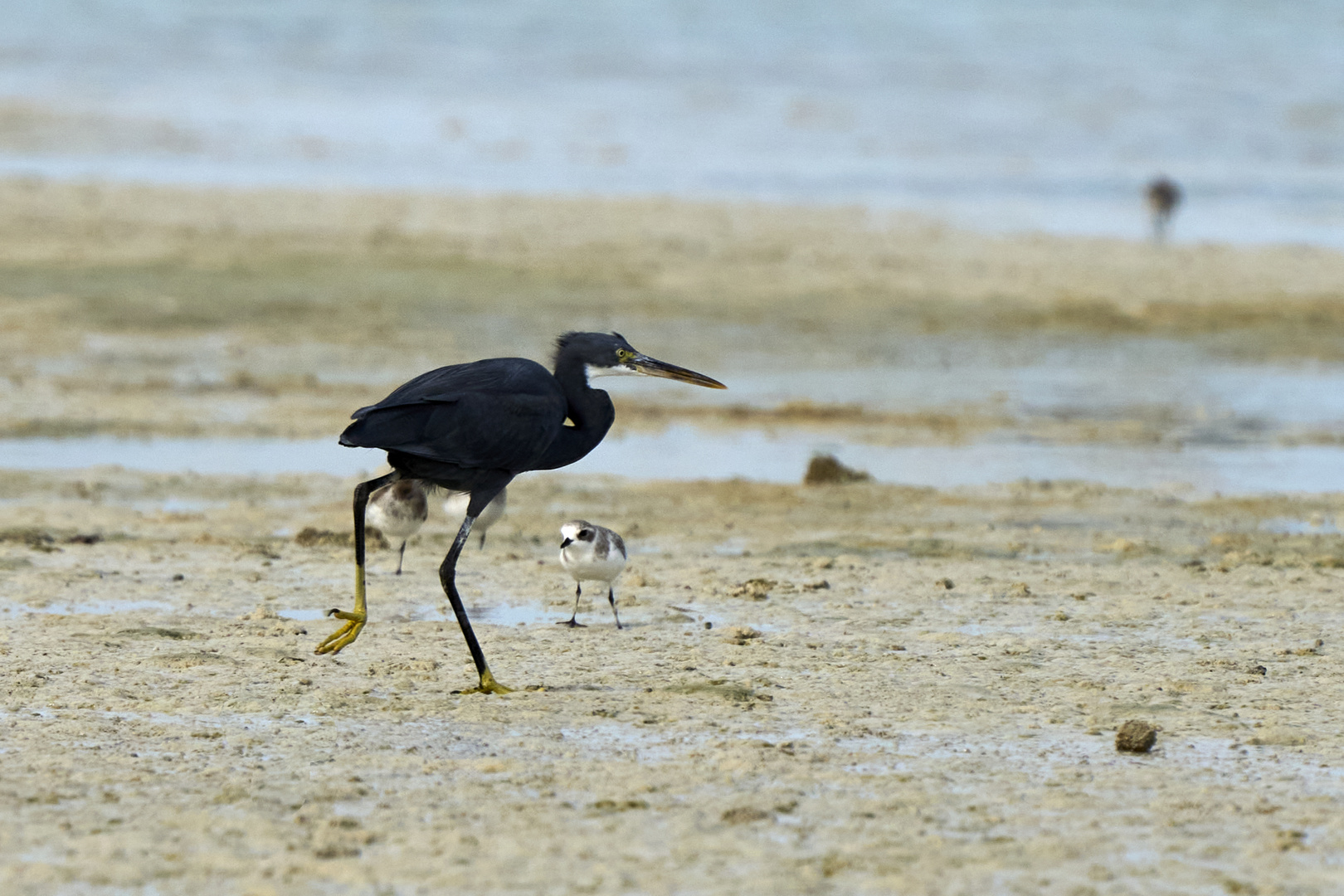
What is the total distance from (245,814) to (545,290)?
Result: 51.2 feet

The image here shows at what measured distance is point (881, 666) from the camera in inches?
297

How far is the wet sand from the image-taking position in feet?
17.4

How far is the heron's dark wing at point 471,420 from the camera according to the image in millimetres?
7152

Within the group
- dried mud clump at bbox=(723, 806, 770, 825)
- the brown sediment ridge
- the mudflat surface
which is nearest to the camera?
the mudflat surface

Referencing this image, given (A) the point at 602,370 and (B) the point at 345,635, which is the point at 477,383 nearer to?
(A) the point at 602,370

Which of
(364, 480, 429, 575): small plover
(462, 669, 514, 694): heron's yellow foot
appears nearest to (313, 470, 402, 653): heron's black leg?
(462, 669, 514, 694): heron's yellow foot

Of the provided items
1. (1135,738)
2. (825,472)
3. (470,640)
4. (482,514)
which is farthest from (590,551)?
(825,472)

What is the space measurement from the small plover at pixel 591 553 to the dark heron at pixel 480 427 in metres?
0.66

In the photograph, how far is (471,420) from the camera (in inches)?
283

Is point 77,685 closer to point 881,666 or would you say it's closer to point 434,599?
point 434,599

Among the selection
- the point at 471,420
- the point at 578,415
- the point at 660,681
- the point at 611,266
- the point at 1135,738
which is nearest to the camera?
the point at 1135,738

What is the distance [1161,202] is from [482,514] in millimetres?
18922

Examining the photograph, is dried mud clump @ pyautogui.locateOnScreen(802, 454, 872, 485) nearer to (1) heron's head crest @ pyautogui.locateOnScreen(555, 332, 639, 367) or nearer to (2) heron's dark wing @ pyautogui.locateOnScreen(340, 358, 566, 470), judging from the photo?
(1) heron's head crest @ pyautogui.locateOnScreen(555, 332, 639, 367)

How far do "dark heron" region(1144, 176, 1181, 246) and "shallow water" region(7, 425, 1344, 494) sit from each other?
43.4 ft
